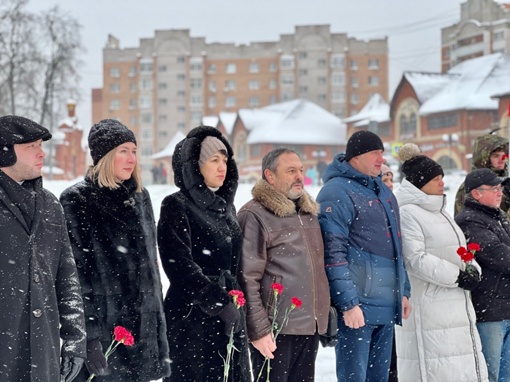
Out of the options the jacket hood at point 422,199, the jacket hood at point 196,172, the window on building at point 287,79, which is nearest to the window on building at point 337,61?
the window on building at point 287,79

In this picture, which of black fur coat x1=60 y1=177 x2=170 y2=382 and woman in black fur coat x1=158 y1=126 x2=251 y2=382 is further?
woman in black fur coat x1=158 y1=126 x2=251 y2=382

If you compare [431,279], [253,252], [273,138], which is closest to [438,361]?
[431,279]

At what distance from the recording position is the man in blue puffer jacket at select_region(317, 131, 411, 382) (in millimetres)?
4684

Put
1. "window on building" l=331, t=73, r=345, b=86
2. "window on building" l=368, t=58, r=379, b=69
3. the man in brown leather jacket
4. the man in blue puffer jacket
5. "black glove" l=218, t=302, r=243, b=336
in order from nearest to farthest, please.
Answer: "black glove" l=218, t=302, r=243, b=336
the man in brown leather jacket
the man in blue puffer jacket
"window on building" l=331, t=73, r=345, b=86
"window on building" l=368, t=58, r=379, b=69

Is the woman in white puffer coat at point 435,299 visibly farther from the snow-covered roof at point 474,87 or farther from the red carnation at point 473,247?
the snow-covered roof at point 474,87

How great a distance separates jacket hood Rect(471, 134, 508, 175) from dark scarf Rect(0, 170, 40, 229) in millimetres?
4226

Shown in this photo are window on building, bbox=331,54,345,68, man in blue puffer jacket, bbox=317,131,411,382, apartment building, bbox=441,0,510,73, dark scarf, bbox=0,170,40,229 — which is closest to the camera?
dark scarf, bbox=0,170,40,229

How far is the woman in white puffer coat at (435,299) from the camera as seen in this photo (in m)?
5.20

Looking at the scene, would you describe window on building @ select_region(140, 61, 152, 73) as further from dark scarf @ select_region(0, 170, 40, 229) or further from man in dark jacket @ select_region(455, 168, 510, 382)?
dark scarf @ select_region(0, 170, 40, 229)

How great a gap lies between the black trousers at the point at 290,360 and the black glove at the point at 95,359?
1067 mm

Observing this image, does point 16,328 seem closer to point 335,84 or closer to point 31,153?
point 31,153

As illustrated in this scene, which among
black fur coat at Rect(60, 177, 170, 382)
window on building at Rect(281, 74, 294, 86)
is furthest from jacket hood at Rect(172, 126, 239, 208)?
window on building at Rect(281, 74, 294, 86)

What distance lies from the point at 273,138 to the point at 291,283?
58.0 metres

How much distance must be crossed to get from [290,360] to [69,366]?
1.51m
